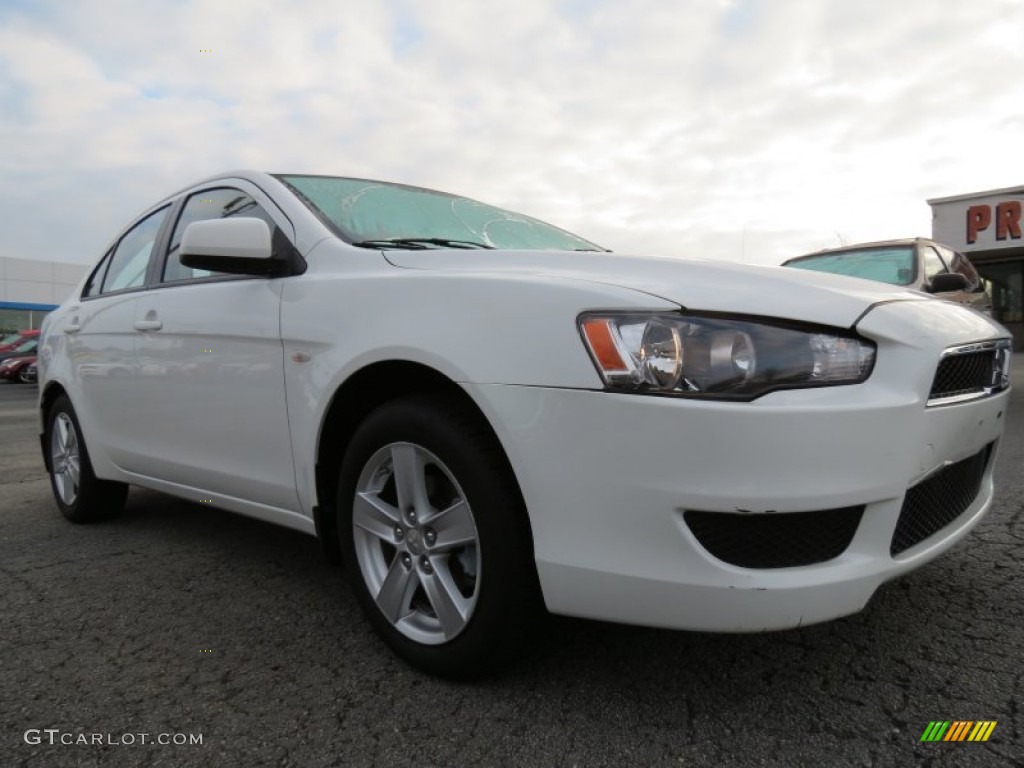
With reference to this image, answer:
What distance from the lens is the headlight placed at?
1.58 m

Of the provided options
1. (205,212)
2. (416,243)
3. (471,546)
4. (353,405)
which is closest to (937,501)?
(471,546)

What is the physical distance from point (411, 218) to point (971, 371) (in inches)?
74.8

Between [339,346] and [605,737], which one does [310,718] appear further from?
[339,346]

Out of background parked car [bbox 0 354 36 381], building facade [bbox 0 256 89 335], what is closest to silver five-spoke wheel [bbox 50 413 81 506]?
background parked car [bbox 0 354 36 381]

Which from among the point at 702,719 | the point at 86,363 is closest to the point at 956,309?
the point at 702,719

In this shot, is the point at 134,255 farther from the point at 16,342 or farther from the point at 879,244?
the point at 16,342

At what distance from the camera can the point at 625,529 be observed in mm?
1608

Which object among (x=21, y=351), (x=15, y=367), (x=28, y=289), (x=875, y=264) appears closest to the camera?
(x=875, y=264)

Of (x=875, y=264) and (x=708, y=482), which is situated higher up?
(x=875, y=264)

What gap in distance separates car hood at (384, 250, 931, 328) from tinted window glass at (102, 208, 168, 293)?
1863 millimetres

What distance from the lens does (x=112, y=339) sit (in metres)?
3.33

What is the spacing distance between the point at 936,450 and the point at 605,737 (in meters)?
1.02

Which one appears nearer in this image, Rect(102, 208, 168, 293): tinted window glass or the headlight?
the headlight

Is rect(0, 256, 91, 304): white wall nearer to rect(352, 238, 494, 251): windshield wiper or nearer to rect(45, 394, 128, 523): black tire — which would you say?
rect(45, 394, 128, 523): black tire
